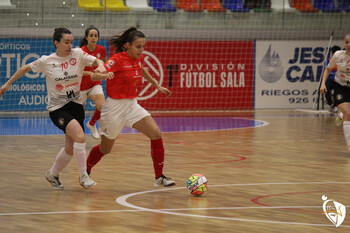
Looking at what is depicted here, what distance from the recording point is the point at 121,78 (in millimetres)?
7824

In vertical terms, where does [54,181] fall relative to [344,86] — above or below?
below

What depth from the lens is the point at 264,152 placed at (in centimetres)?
1143

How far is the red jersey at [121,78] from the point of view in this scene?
7824 millimetres

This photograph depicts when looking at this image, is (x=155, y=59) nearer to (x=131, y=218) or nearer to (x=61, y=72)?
(x=61, y=72)

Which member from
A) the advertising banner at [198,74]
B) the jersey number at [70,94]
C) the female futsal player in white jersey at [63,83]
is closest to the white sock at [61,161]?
the female futsal player in white jersey at [63,83]

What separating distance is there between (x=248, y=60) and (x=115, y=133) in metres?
15.2

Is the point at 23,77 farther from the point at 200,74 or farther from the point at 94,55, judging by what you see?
the point at 94,55

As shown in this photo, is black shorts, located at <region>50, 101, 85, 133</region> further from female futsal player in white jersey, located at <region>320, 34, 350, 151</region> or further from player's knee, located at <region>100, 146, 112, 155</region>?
female futsal player in white jersey, located at <region>320, 34, 350, 151</region>

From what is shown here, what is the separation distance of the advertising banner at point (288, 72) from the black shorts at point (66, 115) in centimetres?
1523

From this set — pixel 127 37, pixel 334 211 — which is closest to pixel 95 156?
pixel 127 37

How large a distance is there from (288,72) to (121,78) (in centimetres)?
1571

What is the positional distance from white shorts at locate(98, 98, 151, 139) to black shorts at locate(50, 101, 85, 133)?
0.28 metres

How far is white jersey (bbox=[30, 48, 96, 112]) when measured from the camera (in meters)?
7.70

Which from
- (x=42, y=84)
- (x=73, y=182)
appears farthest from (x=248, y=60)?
(x=73, y=182)
